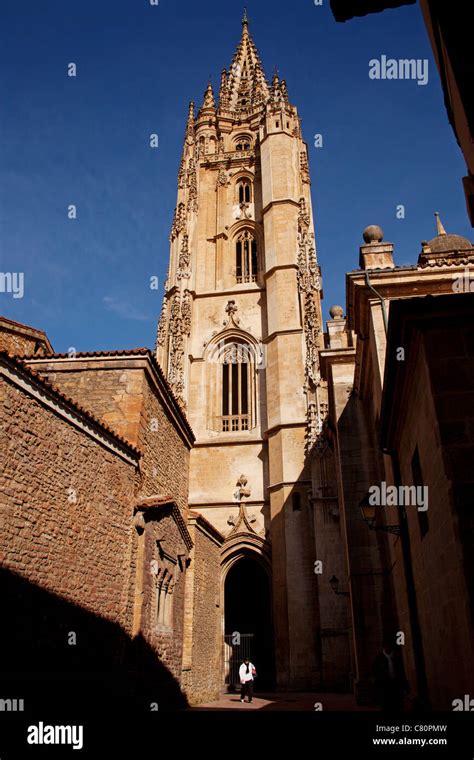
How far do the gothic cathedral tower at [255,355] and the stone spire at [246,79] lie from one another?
4009mm

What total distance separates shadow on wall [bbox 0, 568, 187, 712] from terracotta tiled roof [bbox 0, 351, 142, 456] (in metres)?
2.51

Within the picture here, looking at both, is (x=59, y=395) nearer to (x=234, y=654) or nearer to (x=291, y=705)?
(x=291, y=705)

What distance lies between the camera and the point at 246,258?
Answer: 96.7 feet

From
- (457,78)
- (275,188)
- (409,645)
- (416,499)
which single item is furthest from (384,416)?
(275,188)

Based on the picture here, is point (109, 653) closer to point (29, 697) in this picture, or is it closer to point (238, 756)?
point (29, 697)

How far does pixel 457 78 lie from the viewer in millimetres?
4258

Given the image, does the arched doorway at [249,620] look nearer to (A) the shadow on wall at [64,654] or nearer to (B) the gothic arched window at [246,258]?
(A) the shadow on wall at [64,654]

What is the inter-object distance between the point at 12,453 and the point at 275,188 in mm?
24207

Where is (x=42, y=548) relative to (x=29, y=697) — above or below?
above

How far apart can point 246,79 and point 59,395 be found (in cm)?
4059

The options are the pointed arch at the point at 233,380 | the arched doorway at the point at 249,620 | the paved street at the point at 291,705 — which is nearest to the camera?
the paved street at the point at 291,705

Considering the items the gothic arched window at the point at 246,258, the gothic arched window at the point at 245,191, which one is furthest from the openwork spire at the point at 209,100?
the gothic arched window at the point at 246,258

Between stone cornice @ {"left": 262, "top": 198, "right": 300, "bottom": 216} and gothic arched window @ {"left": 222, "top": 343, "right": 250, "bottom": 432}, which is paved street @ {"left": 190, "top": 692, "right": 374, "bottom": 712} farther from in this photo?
stone cornice @ {"left": 262, "top": 198, "right": 300, "bottom": 216}

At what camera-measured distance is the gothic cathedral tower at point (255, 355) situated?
20391 millimetres
